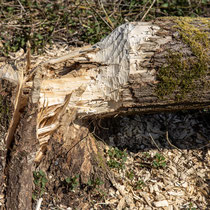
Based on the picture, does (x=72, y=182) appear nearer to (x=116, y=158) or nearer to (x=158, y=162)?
(x=116, y=158)

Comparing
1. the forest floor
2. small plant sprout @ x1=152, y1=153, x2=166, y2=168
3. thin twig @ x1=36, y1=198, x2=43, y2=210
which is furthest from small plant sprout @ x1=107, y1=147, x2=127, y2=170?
thin twig @ x1=36, y1=198, x2=43, y2=210

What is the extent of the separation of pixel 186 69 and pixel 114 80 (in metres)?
0.71

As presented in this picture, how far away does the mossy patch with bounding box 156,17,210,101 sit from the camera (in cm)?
303

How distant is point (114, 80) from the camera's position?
3.10 meters

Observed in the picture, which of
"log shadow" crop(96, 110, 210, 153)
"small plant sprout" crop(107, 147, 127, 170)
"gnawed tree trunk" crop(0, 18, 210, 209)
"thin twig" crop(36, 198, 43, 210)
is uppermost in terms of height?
"gnawed tree trunk" crop(0, 18, 210, 209)

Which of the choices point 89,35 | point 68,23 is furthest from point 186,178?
point 68,23

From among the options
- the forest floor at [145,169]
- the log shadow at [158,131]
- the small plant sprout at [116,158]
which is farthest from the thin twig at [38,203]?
the log shadow at [158,131]

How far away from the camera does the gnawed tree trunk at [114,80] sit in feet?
9.88

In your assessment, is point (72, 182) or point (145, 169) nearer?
point (72, 182)

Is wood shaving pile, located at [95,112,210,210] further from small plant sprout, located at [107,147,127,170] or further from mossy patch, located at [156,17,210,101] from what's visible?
mossy patch, located at [156,17,210,101]

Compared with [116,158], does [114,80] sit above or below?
above

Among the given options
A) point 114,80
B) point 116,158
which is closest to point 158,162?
point 116,158

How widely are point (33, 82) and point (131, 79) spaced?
936 mm

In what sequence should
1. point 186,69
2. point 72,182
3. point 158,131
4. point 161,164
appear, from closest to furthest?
point 186,69, point 72,182, point 161,164, point 158,131
